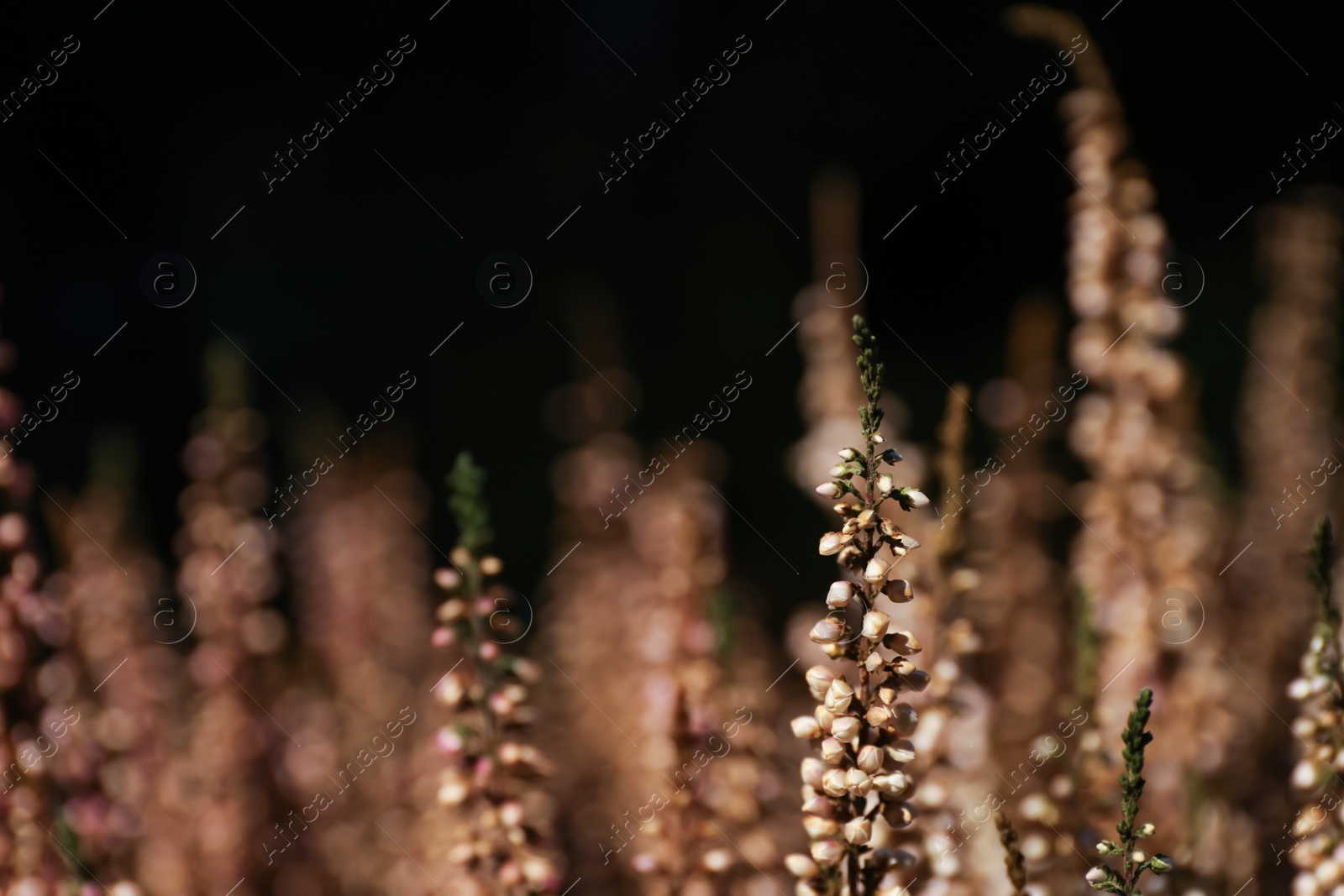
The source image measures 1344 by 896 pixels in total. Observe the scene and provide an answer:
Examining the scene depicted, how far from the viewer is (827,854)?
3.72 ft

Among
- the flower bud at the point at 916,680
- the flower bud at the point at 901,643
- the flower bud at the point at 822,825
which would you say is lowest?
the flower bud at the point at 822,825

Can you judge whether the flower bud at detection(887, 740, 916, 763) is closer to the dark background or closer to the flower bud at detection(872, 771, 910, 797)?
the flower bud at detection(872, 771, 910, 797)

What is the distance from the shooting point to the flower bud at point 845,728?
3.55 ft

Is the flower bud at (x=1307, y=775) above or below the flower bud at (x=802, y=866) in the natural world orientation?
above

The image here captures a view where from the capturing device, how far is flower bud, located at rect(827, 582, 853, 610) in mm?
1136

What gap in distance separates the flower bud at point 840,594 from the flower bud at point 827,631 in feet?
0.08

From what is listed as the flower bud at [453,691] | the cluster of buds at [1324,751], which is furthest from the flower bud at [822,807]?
the cluster of buds at [1324,751]

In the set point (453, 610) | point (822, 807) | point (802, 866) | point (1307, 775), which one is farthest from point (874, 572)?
point (1307, 775)

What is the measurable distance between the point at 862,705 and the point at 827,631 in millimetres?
97

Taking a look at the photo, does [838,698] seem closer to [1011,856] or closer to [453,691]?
[1011,856]

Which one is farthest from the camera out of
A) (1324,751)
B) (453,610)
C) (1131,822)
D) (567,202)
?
(567,202)

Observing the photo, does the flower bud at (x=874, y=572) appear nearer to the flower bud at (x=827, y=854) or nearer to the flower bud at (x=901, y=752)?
the flower bud at (x=901, y=752)

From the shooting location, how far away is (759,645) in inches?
115

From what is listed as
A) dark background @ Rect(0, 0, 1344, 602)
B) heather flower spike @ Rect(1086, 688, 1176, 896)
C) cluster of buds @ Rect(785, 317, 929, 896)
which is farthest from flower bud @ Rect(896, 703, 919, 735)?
dark background @ Rect(0, 0, 1344, 602)
